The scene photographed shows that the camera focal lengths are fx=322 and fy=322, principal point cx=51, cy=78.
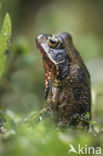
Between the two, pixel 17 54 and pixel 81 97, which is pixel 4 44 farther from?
pixel 17 54

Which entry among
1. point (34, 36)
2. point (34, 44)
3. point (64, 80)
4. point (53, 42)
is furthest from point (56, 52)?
point (34, 36)

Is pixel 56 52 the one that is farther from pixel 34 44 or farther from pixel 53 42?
pixel 34 44

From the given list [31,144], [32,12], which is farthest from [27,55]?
[32,12]

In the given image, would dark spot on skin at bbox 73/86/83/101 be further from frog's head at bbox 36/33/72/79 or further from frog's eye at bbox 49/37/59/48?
frog's eye at bbox 49/37/59/48

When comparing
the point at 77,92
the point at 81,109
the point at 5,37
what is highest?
the point at 5,37

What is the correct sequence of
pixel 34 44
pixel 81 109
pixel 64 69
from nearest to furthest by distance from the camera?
1. pixel 81 109
2. pixel 64 69
3. pixel 34 44

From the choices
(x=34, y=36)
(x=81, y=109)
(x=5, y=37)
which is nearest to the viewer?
(x=5, y=37)

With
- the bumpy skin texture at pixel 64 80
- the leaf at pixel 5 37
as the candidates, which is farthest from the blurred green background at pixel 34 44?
the leaf at pixel 5 37

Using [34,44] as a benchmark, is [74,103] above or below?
below
